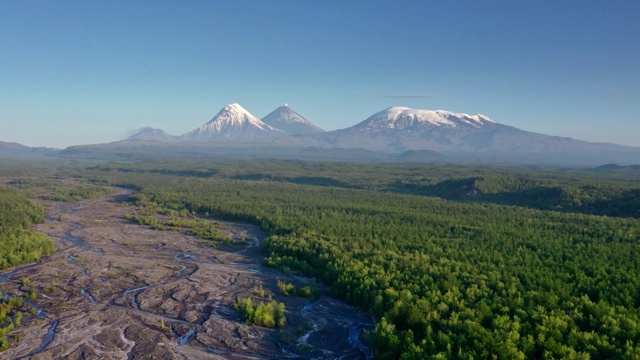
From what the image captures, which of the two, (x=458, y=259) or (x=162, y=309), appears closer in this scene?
(x=162, y=309)

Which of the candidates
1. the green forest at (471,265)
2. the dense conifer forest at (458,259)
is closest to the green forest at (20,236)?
the dense conifer forest at (458,259)

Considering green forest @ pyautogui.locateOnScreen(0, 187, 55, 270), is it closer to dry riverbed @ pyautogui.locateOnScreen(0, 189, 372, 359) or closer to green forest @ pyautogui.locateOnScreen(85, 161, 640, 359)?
dry riverbed @ pyautogui.locateOnScreen(0, 189, 372, 359)

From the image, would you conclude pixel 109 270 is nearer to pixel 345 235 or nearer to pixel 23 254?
pixel 23 254

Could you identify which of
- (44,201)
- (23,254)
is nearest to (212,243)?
(23,254)

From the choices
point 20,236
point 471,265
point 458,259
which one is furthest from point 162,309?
point 20,236

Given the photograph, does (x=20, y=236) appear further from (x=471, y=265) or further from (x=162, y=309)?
(x=471, y=265)

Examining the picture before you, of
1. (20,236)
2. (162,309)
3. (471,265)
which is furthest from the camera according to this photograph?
(20,236)
